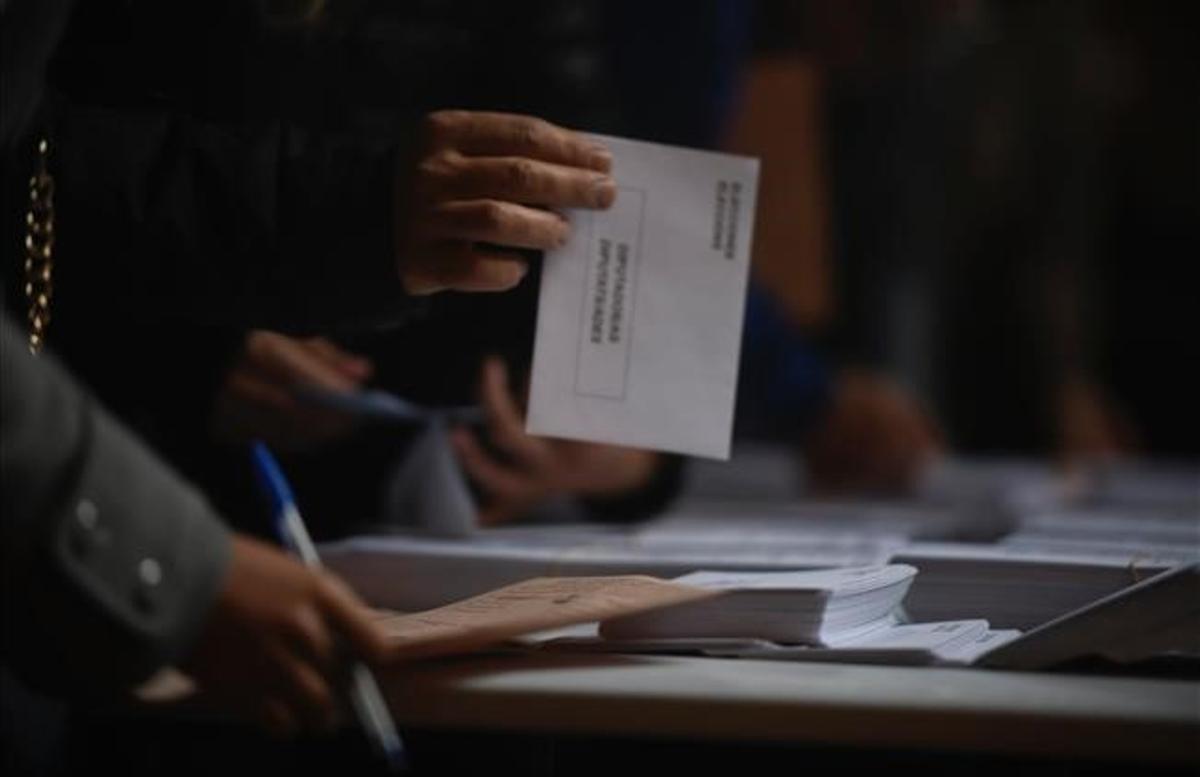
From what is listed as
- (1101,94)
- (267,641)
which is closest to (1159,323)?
(1101,94)

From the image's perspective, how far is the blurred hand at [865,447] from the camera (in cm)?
279

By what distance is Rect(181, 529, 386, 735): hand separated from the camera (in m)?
0.78

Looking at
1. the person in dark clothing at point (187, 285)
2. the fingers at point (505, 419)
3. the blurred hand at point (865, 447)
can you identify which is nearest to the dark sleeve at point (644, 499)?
the fingers at point (505, 419)

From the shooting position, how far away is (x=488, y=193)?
108 cm

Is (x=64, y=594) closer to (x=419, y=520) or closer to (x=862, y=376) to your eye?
(x=419, y=520)

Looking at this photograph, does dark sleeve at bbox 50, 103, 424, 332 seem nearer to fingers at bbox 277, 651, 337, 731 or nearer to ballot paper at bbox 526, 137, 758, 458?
ballot paper at bbox 526, 137, 758, 458

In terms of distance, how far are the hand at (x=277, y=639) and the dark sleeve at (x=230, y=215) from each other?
37 cm

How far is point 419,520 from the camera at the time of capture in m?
1.62

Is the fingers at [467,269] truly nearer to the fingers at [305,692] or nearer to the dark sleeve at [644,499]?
the fingers at [305,692]

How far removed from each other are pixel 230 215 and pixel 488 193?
181 millimetres

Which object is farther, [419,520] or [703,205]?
[419,520]

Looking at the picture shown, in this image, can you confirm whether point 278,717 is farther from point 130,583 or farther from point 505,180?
point 505,180

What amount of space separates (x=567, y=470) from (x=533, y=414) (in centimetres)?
64

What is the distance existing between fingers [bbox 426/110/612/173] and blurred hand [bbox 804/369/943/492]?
170cm
